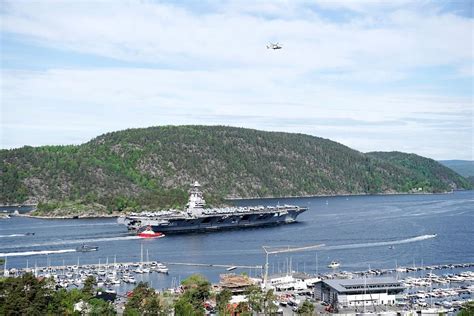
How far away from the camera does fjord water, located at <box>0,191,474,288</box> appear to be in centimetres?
7850

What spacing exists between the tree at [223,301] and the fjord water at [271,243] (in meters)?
16.4

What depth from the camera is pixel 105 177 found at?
18675 cm

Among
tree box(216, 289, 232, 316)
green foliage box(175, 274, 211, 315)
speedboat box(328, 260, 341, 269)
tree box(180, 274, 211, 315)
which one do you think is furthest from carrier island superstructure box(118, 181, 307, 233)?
tree box(216, 289, 232, 316)

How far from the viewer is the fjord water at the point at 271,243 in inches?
3091

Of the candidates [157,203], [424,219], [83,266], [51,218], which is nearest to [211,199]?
[157,203]

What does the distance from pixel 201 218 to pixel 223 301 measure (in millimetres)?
65058

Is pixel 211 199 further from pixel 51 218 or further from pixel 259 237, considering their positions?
pixel 259 237

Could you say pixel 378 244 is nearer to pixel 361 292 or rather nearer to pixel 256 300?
pixel 361 292

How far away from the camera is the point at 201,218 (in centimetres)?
11356

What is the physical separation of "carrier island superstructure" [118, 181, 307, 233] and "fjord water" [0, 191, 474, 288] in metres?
3.17

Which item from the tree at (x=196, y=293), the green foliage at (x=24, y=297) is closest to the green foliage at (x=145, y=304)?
the tree at (x=196, y=293)

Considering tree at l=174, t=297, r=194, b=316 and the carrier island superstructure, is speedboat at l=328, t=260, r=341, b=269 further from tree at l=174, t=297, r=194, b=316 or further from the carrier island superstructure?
the carrier island superstructure

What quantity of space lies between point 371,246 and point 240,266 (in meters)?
23.5

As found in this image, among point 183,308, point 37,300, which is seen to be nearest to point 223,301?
point 183,308
